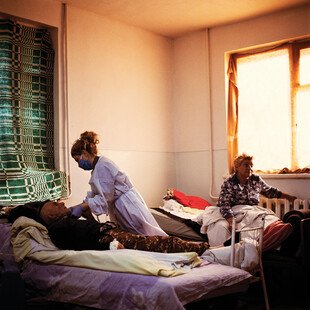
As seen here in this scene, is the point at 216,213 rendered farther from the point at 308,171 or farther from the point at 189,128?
the point at 189,128

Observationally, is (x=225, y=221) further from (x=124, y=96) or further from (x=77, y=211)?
(x=124, y=96)

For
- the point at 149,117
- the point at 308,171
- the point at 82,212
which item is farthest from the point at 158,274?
the point at 149,117

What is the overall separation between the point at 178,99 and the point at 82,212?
275 centimetres

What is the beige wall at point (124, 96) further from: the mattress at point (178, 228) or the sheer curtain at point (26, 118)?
the mattress at point (178, 228)

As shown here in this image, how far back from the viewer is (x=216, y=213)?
4.65 meters

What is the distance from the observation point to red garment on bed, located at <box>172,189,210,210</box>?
5.56 meters

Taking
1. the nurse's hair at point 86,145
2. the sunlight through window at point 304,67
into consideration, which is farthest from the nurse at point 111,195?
the sunlight through window at point 304,67

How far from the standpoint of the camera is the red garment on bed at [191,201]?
18.2ft

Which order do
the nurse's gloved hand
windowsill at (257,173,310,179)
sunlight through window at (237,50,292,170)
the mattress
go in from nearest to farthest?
the nurse's gloved hand < the mattress < windowsill at (257,173,310,179) < sunlight through window at (237,50,292,170)

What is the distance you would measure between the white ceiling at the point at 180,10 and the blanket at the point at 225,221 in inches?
82.8

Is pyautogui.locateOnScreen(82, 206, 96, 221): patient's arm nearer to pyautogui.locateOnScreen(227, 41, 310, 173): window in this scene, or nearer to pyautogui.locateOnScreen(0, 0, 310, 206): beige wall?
pyautogui.locateOnScreen(0, 0, 310, 206): beige wall

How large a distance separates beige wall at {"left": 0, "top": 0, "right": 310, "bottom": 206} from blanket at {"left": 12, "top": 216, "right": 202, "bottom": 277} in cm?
145

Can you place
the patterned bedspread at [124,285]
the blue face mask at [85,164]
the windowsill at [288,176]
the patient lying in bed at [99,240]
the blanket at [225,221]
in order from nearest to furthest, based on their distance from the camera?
the patterned bedspread at [124,285]
the patient lying in bed at [99,240]
the blue face mask at [85,164]
the blanket at [225,221]
the windowsill at [288,176]

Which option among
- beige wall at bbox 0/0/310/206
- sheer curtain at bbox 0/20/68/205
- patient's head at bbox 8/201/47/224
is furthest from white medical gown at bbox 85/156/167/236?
beige wall at bbox 0/0/310/206
